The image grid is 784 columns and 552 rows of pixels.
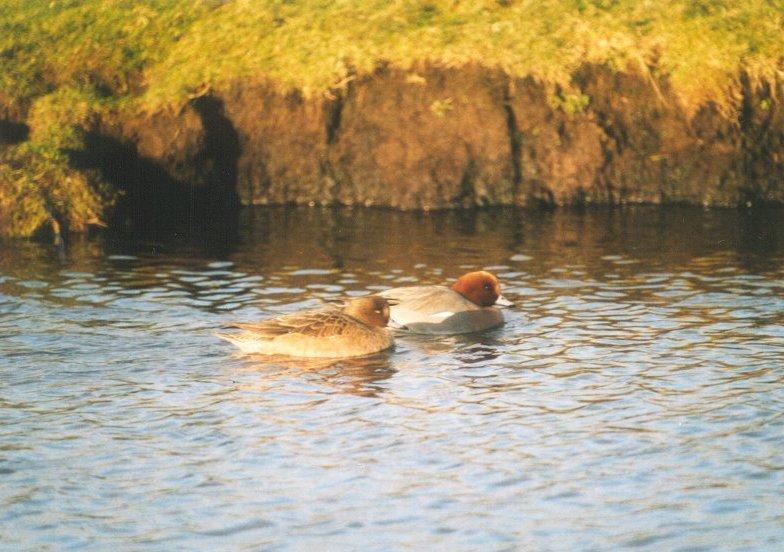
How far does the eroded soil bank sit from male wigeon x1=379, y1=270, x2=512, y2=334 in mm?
5249

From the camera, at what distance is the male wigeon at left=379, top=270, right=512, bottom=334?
39.1 feet

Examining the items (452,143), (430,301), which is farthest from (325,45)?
(430,301)

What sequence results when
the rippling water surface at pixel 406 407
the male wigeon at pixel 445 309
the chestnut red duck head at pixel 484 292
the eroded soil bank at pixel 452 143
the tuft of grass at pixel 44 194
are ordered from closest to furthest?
the rippling water surface at pixel 406 407 → the male wigeon at pixel 445 309 → the chestnut red duck head at pixel 484 292 → the tuft of grass at pixel 44 194 → the eroded soil bank at pixel 452 143

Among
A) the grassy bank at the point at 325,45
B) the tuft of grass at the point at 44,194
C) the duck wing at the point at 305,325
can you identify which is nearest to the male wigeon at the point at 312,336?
the duck wing at the point at 305,325

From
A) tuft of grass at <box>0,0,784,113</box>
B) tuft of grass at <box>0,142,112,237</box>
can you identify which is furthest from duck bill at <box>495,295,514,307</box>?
tuft of grass at <box>0,142,112,237</box>

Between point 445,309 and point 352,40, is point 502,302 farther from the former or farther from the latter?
point 352,40

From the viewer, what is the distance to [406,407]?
937 cm

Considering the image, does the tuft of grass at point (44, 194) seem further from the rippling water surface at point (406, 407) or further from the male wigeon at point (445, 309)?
the male wigeon at point (445, 309)

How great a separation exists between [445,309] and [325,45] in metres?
6.95

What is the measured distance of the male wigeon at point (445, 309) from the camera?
39.1 ft

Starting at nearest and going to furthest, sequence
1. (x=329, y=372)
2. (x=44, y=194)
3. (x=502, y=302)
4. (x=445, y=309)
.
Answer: (x=329, y=372) → (x=445, y=309) → (x=502, y=302) → (x=44, y=194)

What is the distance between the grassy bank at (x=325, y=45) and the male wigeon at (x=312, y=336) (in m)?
6.65

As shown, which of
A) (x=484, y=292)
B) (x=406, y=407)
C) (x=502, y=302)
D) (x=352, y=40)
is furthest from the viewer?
(x=352, y=40)

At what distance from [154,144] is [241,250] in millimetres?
2987
